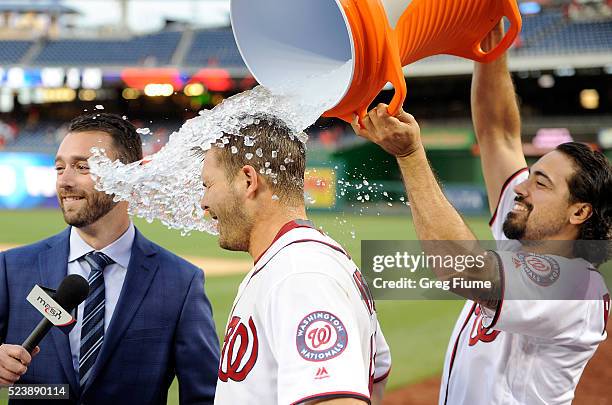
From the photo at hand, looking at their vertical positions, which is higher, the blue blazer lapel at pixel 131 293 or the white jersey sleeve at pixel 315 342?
the blue blazer lapel at pixel 131 293

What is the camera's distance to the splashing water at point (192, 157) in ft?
5.80

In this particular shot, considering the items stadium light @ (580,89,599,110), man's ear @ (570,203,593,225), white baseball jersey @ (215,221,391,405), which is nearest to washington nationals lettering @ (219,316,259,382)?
white baseball jersey @ (215,221,391,405)

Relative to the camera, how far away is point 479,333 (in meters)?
2.51

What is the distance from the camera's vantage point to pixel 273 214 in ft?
5.80

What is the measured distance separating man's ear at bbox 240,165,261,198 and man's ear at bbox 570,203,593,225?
1269mm

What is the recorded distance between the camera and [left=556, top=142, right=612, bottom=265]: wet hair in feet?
8.12

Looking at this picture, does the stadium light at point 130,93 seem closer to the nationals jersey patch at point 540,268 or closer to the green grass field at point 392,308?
the green grass field at point 392,308

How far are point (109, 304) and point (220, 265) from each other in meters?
10.2

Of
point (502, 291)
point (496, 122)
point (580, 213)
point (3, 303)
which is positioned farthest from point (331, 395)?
point (496, 122)

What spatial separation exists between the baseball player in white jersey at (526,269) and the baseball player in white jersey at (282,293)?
11.2 inches

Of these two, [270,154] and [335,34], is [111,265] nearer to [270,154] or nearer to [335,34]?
[270,154]

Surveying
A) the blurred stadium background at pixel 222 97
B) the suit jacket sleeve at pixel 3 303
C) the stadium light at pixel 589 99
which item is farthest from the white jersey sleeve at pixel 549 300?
the stadium light at pixel 589 99

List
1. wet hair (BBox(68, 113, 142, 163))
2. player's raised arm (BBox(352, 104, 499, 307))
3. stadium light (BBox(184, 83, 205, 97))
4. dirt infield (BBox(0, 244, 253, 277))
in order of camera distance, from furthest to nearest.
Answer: stadium light (BBox(184, 83, 205, 97)) < dirt infield (BBox(0, 244, 253, 277)) < wet hair (BBox(68, 113, 142, 163)) < player's raised arm (BBox(352, 104, 499, 307))

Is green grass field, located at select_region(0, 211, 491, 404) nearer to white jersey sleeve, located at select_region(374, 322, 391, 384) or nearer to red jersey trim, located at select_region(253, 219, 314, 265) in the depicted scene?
white jersey sleeve, located at select_region(374, 322, 391, 384)
